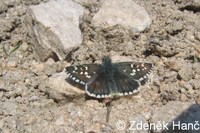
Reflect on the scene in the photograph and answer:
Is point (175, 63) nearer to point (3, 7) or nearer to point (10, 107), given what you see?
point (10, 107)

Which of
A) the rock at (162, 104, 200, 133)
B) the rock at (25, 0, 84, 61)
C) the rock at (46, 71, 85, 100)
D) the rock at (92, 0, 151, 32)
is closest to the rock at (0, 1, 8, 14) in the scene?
the rock at (25, 0, 84, 61)

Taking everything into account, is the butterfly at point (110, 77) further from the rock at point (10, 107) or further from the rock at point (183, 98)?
the rock at point (10, 107)

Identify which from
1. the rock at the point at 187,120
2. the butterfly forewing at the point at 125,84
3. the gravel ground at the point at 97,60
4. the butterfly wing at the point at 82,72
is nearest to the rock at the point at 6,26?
the gravel ground at the point at 97,60

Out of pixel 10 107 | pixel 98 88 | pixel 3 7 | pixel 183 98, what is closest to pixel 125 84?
pixel 98 88

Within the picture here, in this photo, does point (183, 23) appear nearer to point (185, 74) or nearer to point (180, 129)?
point (185, 74)

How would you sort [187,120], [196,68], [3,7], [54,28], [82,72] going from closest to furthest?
[187,120], [82,72], [196,68], [54,28], [3,7]
